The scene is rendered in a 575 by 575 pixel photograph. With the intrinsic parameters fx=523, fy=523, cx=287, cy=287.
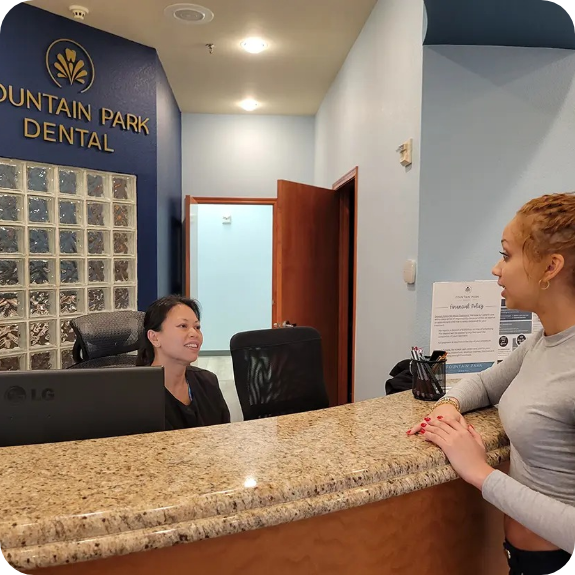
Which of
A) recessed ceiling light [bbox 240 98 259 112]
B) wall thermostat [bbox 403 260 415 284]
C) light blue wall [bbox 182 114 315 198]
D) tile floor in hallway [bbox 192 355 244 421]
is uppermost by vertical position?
recessed ceiling light [bbox 240 98 259 112]

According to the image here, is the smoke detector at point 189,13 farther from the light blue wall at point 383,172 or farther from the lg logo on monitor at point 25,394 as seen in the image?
the lg logo on monitor at point 25,394

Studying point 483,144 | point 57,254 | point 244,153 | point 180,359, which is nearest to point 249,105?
point 244,153

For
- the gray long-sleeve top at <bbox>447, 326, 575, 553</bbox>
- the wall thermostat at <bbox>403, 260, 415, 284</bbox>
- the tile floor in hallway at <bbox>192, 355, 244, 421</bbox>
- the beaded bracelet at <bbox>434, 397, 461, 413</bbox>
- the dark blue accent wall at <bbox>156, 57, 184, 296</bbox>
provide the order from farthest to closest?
the tile floor in hallway at <bbox>192, 355, 244, 421</bbox> < the dark blue accent wall at <bbox>156, 57, 184, 296</bbox> < the wall thermostat at <bbox>403, 260, 415, 284</bbox> < the beaded bracelet at <bbox>434, 397, 461, 413</bbox> < the gray long-sleeve top at <bbox>447, 326, 575, 553</bbox>

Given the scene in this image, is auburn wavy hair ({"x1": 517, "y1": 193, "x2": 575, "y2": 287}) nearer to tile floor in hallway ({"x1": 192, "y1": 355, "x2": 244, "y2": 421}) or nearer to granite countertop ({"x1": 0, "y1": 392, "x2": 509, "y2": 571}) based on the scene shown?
granite countertop ({"x1": 0, "y1": 392, "x2": 509, "y2": 571})

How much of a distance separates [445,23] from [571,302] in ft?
4.34

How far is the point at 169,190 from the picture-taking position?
4613 mm

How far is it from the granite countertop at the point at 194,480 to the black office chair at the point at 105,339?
1.52m

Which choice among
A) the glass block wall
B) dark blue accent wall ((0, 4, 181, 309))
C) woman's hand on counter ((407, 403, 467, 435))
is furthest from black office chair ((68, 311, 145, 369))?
woman's hand on counter ((407, 403, 467, 435))

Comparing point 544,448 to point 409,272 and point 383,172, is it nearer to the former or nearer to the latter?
point 409,272

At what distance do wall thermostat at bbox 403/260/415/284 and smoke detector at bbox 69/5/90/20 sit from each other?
2490mm

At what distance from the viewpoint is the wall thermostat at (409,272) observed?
218 centimetres

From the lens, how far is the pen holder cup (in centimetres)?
142

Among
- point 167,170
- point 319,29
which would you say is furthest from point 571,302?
point 167,170

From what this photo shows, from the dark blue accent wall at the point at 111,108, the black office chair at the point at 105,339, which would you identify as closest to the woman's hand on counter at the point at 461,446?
the black office chair at the point at 105,339
